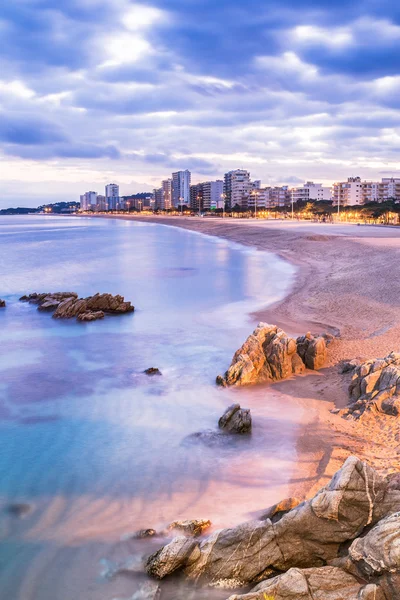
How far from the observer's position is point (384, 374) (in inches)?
450

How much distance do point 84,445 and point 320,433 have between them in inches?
192

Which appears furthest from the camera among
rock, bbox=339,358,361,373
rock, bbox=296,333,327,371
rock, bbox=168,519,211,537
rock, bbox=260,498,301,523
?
rock, bbox=296,333,327,371

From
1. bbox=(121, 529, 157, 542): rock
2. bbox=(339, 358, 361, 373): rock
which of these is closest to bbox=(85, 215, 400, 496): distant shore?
bbox=(339, 358, 361, 373): rock

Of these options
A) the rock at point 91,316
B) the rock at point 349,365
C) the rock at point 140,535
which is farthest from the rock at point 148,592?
the rock at point 91,316

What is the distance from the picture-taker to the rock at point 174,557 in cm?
666

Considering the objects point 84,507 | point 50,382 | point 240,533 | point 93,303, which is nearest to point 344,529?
point 240,533

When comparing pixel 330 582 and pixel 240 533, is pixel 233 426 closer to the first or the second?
pixel 240 533

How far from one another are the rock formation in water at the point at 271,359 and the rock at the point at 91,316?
10443mm

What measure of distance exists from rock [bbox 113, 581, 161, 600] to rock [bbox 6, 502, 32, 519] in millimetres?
2853

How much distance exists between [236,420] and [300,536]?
4941mm

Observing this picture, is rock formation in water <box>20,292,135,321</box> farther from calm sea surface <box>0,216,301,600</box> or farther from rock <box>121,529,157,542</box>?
rock <box>121,529,157,542</box>

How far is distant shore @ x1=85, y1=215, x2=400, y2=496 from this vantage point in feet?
31.3

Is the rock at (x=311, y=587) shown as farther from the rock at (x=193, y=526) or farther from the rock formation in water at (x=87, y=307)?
the rock formation in water at (x=87, y=307)

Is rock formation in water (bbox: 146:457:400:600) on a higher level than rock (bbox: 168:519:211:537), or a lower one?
higher
